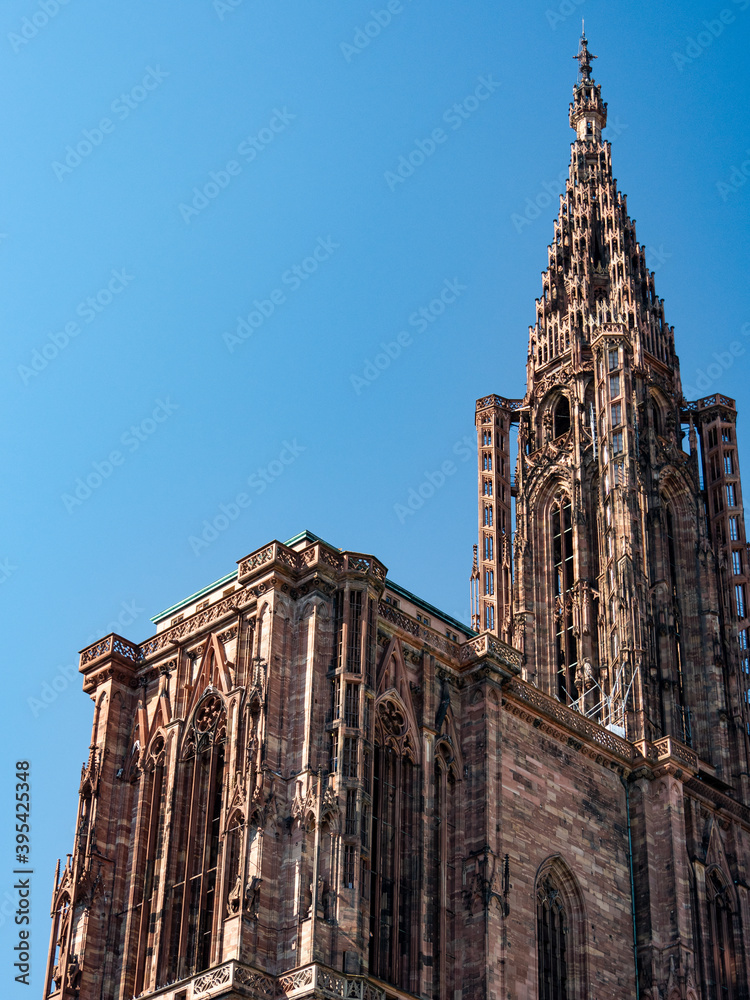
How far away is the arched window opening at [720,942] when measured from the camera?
5097 centimetres

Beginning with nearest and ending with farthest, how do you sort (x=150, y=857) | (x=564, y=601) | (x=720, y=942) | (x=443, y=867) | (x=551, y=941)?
(x=443, y=867) → (x=150, y=857) → (x=551, y=941) → (x=720, y=942) → (x=564, y=601)

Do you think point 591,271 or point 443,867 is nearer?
point 443,867

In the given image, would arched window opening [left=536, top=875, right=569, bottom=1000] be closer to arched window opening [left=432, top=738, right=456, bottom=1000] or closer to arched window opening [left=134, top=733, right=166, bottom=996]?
arched window opening [left=432, top=738, right=456, bottom=1000]

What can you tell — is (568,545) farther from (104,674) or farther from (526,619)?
(104,674)

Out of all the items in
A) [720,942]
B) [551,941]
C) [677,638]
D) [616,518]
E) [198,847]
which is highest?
[616,518]

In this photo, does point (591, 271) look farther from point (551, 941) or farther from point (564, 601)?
point (551, 941)

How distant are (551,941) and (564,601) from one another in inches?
1037

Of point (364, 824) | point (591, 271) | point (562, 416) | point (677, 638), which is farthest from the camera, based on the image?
point (591, 271)

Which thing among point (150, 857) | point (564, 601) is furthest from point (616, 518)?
point (150, 857)

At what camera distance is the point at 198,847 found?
42406mm

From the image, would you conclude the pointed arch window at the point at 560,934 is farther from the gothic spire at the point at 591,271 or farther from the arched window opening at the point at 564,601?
the gothic spire at the point at 591,271

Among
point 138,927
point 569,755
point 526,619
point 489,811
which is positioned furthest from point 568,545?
point 138,927

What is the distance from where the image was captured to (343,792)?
131 feet

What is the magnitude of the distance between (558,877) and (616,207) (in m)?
44.4
